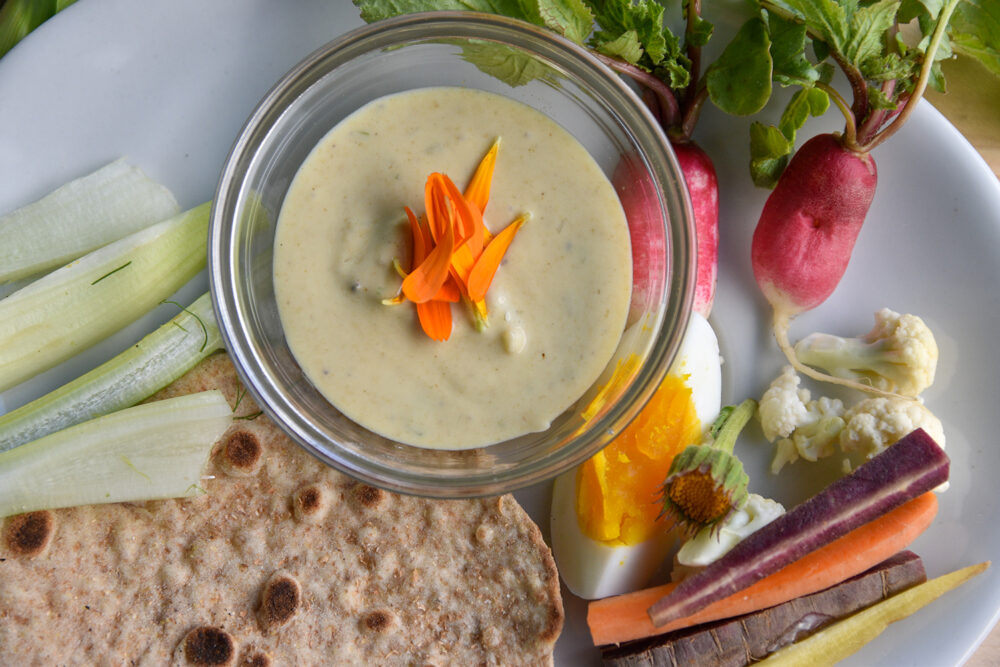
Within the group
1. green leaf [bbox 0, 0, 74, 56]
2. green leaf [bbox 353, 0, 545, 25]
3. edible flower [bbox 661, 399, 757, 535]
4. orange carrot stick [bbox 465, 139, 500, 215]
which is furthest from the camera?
green leaf [bbox 0, 0, 74, 56]

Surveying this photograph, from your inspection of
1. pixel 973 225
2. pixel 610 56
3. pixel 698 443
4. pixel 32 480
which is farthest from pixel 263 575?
pixel 973 225

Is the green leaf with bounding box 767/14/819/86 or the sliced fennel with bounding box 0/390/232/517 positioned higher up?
the green leaf with bounding box 767/14/819/86

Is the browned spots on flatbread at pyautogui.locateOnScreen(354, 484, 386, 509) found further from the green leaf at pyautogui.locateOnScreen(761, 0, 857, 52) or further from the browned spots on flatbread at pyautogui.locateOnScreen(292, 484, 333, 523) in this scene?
the green leaf at pyautogui.locateOnScreen(761, 0, 857, 52)

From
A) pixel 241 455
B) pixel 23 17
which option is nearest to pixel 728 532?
pixel 241 455

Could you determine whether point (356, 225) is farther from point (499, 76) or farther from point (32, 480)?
point (32, 480)

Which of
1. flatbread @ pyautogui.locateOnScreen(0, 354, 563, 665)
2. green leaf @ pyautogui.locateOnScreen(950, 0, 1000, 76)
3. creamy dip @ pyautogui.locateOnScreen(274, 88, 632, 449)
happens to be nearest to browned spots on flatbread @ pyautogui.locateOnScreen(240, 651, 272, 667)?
flatbread @ pyautogui.locateOnScreen(0, 354, 563, 665)

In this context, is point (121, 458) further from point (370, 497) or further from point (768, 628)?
point (768, 628)

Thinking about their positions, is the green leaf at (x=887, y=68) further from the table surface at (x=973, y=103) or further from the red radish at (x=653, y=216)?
the table surface at (x=973, y=103)
